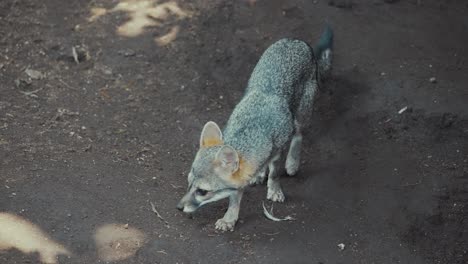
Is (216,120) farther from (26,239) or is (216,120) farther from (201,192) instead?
(26,239)

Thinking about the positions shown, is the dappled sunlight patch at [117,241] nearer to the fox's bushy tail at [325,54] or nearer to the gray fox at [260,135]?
the gray fox at [260,135]

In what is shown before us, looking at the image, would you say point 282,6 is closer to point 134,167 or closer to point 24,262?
point 134,167

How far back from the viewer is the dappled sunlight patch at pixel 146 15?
455 inches

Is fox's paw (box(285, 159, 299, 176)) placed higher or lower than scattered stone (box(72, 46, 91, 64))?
lower

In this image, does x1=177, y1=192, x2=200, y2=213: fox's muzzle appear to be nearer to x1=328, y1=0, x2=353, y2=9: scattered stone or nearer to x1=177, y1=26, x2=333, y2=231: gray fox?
x1=177, y1=26, x2=333, y2=231: gray fox

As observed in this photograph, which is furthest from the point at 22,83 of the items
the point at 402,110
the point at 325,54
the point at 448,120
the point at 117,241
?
the point at 448,120

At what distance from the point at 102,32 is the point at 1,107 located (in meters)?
2.36

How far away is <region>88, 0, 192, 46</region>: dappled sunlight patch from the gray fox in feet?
9.06

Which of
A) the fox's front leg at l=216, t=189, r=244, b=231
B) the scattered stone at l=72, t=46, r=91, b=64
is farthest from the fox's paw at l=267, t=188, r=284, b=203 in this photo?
the scattered stone at l=72, t=46, r=91, b=64

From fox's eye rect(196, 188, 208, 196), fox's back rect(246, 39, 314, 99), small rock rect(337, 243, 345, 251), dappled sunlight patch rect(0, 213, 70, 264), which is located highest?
fox's back rect(246, 39, 314, 99)

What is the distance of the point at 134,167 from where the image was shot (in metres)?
9.17

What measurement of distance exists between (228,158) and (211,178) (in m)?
0.32

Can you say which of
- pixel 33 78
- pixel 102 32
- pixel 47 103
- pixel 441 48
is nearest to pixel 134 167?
pixel 47 103

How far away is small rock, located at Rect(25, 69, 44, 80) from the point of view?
418 inches
